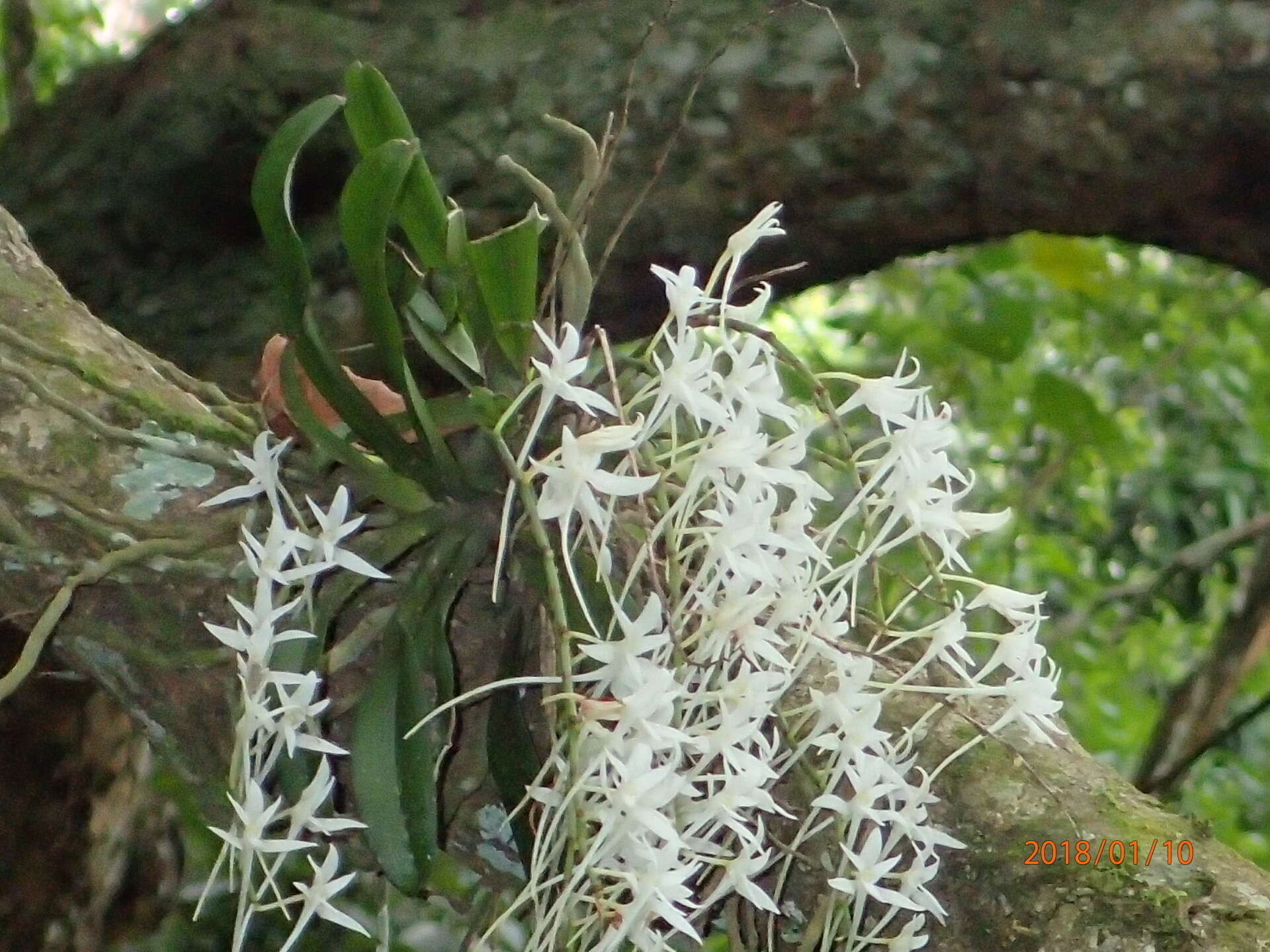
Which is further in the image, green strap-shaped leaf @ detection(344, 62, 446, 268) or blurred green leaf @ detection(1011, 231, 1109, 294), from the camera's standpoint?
blurred green leaf @ detection(1011, 231, 1109, 294)

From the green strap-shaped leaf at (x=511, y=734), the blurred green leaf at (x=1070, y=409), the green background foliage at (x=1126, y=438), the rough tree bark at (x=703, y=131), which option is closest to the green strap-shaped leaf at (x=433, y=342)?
the green strap-shaped leaf at (x=511, y=734)

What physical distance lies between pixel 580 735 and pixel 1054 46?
0.79 m

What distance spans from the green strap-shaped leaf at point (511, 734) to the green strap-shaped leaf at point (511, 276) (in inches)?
4.8

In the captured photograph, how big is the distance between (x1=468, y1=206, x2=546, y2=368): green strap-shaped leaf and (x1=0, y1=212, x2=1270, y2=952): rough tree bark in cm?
16

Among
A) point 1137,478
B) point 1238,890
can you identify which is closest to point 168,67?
point 1238,890

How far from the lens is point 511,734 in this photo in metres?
0.52

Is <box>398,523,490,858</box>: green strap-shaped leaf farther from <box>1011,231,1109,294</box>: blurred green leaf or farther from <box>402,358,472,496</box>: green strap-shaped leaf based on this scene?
<box>1011,231,1109,294</box>: blurred green leaf

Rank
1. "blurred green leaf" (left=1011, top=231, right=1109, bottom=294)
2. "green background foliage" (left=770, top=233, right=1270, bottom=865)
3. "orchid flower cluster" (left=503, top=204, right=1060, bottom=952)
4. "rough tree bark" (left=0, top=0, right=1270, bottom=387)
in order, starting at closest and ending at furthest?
"orchid flower cluster" (left=503, top=204, right=1060, bottom=952), "rough tree bark" (left=0, top=0, right=1270, bottom=387), "blurred green leaf" (left=1011, top=231, right=1109, bottom=294), "green background foliage" (left=770, top=233, right=1270, bottom=865)

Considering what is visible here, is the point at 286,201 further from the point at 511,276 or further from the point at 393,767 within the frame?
the point at 393,767

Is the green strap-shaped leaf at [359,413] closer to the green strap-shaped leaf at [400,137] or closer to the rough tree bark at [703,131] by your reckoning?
the green strap-shaped leaf at [400,137]

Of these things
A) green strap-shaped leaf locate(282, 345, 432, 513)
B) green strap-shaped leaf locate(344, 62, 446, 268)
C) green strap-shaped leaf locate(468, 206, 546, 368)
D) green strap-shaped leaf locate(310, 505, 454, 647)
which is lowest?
green strap-shaped leaf locate(310, 505, 454, 647)

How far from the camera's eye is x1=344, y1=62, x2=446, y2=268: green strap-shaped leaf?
1.66 feet

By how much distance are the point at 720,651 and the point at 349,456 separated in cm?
18

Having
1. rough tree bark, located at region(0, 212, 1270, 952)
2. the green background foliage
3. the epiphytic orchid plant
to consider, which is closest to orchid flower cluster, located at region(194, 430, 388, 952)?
the epiphytic orchid plant
